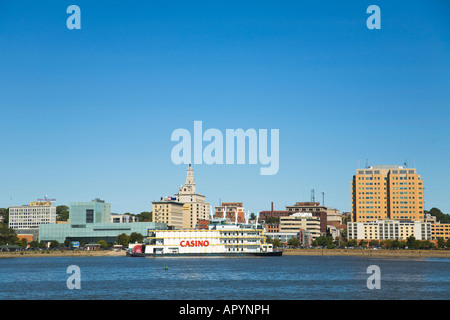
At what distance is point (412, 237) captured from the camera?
19700cm

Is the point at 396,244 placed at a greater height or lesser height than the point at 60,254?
greater

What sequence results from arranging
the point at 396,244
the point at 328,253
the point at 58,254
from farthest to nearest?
the point at 396,244 < the point at 328,253 < the point at 58,254

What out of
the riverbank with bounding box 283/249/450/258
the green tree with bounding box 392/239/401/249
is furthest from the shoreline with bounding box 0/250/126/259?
the green tree with bounding box 392/239/401/249

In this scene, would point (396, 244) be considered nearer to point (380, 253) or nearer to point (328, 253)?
point (380, 253)

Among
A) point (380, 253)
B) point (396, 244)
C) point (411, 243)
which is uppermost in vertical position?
point (411, 243)

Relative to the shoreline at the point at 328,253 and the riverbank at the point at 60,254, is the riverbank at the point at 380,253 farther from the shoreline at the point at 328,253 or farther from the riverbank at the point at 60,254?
the riverbank at the point at 60,254

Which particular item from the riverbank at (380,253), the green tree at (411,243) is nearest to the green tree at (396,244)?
the green tree at (411,243)

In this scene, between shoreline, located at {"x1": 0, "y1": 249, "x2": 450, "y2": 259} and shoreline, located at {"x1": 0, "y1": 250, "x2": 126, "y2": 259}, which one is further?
shoreline, located at {"x1": 0, "y1": 249, "x2": 450, "y2": 259}

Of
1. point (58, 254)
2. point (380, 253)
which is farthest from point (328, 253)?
point (58, 254)

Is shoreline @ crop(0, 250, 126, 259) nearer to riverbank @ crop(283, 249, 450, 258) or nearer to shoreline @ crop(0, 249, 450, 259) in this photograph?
shoreline @ crop(0, 249, 450, 259)

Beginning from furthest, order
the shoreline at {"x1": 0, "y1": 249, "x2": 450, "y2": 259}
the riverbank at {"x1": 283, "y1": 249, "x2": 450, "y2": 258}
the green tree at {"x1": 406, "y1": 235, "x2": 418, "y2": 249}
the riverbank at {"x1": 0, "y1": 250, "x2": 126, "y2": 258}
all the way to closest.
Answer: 1. the green tree at {"x1": 406, "y1": 235, "x2": 418, "y2": 249}
2. the riverbank at {"x1": 283, "y1": 249, "x2": 450, "y2": 258}
3. the shoreline at {"x1": 0, "y1": 249, "x2": 450, "y2": 259}
4. the riverbank at {"x1": 0, "y1": 250, "x2": 126, "y2": 258}

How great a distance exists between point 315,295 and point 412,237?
156 m
